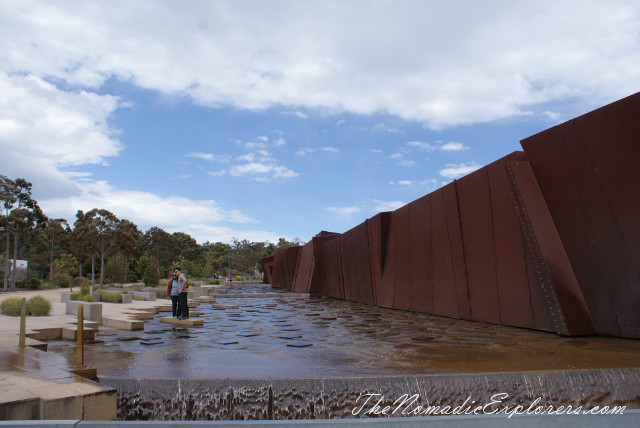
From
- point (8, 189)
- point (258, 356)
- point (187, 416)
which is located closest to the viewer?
point (187, 416)

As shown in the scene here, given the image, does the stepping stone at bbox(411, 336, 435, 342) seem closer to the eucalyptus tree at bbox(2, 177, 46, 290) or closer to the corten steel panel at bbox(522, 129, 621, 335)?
the corten steel panel at bbox(522, 129, 621, 335)

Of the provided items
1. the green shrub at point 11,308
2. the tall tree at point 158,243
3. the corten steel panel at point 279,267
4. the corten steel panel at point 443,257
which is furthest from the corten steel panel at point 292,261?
the tall tree at point 158,243

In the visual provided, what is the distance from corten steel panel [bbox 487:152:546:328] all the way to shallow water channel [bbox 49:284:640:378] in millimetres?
372

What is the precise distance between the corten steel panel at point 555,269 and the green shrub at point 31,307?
11001 millimetres

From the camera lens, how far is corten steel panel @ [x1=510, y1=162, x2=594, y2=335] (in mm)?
6754

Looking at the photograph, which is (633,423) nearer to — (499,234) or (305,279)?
(499,234)

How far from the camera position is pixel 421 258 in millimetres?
11422

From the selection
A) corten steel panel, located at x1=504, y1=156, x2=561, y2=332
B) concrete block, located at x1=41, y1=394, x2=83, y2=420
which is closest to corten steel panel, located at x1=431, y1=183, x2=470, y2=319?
corten steel panel, located at x1=504, y1=156, x2=561, y2=332

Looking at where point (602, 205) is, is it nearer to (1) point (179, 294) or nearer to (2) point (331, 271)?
(1) point (179, 294)

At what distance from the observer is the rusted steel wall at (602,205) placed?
627 cm

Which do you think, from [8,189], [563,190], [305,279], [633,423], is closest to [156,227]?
[8,189]

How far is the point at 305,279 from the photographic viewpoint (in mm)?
27203

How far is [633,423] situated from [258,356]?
16.2 ft

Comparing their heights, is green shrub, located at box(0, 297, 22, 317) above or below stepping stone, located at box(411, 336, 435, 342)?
above
